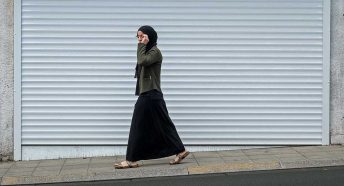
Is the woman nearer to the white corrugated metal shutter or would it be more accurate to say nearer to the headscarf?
the headscarf

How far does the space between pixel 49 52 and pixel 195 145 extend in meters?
2.70

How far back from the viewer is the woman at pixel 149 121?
8742 millimetres

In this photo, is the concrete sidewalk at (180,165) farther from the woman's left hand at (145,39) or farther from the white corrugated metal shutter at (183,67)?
the woman's left hand at (145,39)

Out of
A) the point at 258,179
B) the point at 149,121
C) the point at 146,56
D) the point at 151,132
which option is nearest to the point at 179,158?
the point at 151,132

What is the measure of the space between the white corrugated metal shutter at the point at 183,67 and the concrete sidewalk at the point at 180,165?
1.29 feet

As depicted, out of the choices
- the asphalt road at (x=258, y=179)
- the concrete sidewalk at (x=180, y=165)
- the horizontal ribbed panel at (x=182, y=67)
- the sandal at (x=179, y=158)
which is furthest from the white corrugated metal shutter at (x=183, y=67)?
the asphalt road at (x=258, y=179)

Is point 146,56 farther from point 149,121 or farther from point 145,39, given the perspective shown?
point 149,121

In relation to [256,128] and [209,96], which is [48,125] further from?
[256,128]

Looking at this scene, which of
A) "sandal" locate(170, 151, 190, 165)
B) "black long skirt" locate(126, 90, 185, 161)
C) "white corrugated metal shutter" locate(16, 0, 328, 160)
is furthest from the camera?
"white corrugated metal shutter" locate(16, 0, 328, 160)

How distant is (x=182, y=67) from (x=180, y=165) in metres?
1.72

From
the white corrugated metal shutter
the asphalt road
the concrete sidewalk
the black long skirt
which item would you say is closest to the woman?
the black long skirt

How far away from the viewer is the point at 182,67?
9945 millimetres

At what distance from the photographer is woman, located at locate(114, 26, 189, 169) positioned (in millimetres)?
8742

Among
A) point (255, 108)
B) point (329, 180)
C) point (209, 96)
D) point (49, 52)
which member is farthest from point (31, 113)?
point (329, 180)
